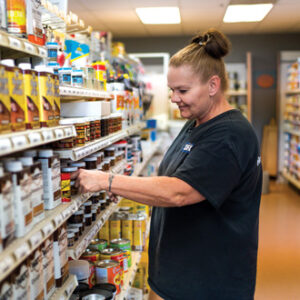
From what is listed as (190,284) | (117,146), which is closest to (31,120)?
(190,284)

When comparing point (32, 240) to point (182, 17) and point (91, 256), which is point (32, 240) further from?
point (182, 17)

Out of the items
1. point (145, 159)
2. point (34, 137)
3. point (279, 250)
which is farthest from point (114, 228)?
point (279, 250)

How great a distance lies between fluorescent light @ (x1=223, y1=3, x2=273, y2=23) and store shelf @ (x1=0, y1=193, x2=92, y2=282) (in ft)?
20.1

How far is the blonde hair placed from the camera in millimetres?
1760

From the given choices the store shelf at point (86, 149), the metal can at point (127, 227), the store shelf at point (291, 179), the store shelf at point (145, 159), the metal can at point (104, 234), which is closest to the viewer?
the store shelf at point (86, 149)

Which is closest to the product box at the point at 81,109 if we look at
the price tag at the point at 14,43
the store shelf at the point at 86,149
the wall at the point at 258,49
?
the store shelf at the point at 86,149

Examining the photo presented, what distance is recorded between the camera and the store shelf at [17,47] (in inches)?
47.4

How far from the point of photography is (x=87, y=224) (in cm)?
220

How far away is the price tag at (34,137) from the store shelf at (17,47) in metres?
0.27

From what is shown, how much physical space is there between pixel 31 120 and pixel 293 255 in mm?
4185

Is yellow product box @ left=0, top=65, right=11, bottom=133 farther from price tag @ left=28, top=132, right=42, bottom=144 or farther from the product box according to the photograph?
the product box

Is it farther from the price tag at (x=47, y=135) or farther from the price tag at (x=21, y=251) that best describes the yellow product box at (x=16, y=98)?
the price tag at (x=21, y=251)

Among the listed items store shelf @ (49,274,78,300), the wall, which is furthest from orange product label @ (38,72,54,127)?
the wall

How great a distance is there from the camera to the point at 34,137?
1256 millimetres
